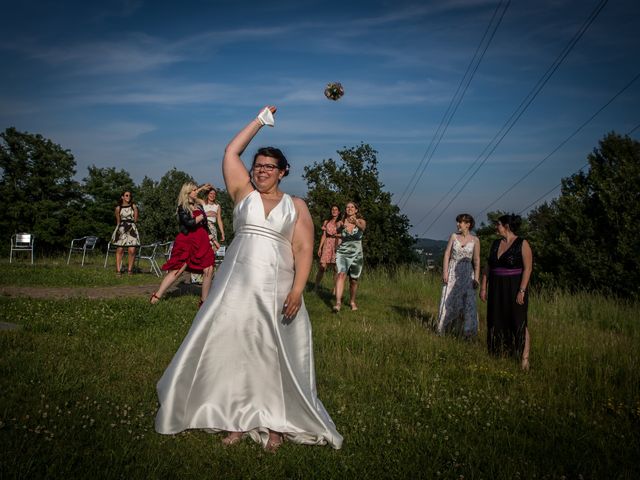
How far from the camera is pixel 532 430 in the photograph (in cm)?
449

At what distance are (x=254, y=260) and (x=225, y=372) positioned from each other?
871 millimetres

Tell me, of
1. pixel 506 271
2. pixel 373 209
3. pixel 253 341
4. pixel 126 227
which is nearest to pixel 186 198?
pixel 126 227

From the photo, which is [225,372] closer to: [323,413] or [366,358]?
[323,413]

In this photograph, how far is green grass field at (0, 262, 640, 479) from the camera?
11.6 ft

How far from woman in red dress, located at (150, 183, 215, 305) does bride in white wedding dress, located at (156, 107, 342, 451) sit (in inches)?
231

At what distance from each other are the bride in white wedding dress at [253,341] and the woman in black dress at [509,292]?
3.84 m

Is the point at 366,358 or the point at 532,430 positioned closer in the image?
the point at 532,430

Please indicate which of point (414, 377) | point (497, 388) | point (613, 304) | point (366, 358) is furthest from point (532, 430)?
point (613, 304)

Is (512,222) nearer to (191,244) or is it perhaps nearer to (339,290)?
(339,290)

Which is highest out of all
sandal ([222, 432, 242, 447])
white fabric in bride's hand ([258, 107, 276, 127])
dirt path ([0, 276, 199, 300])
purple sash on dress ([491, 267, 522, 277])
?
white fabric in bride's hand ([258, 107, 276, 127])

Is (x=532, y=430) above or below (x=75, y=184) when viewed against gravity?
below

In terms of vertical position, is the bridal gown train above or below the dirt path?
above

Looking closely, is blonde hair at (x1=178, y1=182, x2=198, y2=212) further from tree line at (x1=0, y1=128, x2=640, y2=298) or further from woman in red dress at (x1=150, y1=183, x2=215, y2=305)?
tree line at (x1=0, y1=128, x2=640, y2=298)

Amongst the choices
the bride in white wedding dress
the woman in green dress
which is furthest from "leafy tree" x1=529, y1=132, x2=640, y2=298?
the bride in white wedding dress
